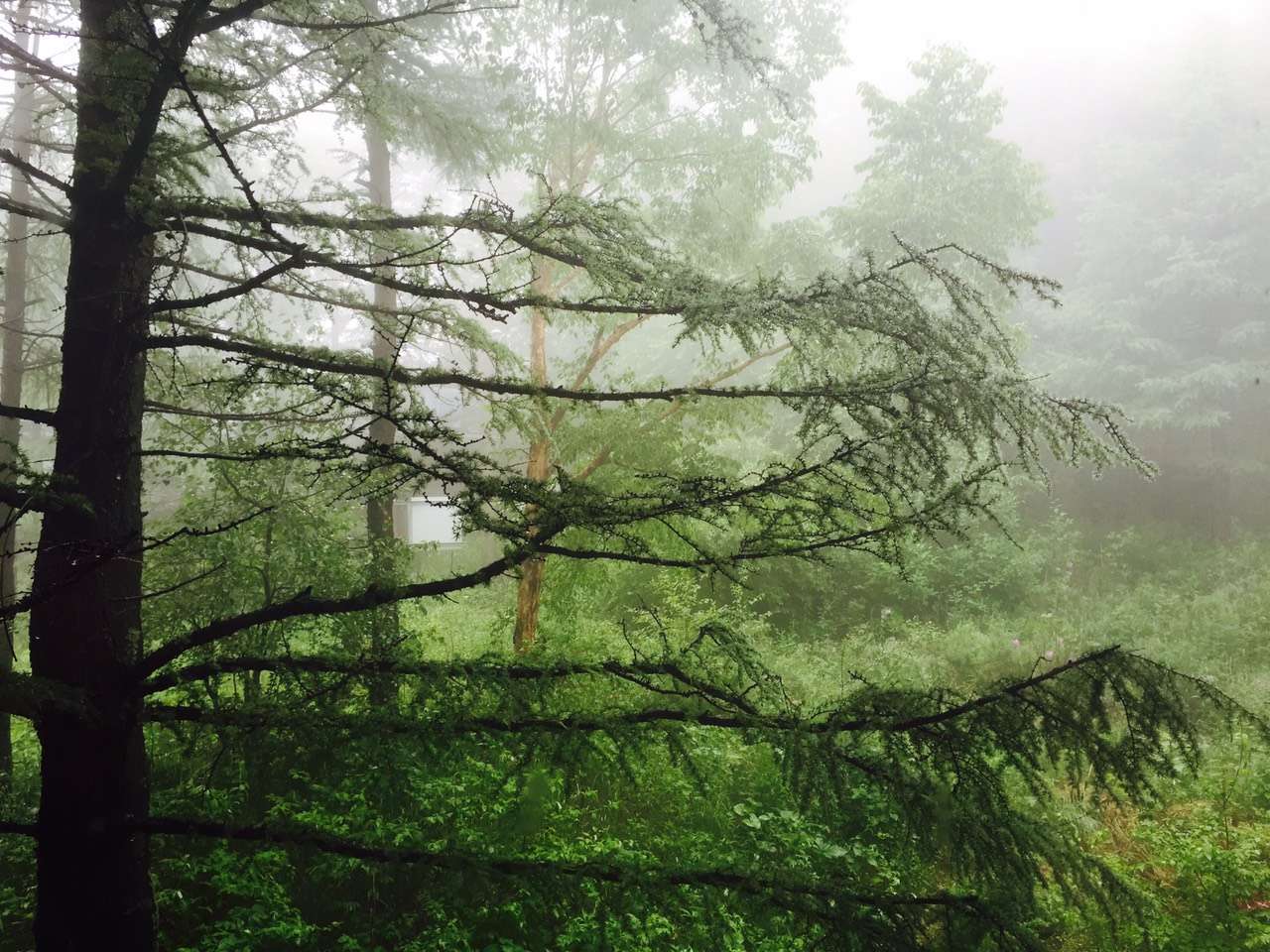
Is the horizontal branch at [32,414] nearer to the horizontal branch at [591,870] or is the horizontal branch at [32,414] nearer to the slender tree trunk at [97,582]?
the slender tree trunk at [97,582]

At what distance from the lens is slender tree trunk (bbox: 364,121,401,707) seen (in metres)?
3.27

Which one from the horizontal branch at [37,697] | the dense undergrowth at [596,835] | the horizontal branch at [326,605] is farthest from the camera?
the dense undergrowth at [596,835]

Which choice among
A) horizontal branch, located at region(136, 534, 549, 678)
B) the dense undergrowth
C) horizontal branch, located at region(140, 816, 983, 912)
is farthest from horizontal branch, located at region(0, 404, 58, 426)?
horizontal branch, located at region(140, 816, 983, 912)

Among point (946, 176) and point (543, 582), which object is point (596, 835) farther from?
point (946, 176)

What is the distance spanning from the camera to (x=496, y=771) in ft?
19.1

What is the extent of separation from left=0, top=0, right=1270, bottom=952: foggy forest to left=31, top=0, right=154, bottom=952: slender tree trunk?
20mm

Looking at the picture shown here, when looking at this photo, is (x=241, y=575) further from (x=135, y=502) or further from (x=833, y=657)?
(x=833, y=657)

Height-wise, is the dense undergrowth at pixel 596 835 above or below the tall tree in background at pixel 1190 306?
below

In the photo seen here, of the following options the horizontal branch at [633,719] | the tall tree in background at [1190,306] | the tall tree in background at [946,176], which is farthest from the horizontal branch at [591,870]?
the tall tree in background at [1190,306]

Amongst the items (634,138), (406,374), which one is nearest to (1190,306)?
(634,138)

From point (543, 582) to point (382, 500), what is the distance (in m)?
7.32

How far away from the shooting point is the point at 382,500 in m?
2.46

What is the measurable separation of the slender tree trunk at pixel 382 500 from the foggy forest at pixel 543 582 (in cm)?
5

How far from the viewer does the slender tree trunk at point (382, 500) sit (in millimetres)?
3270
